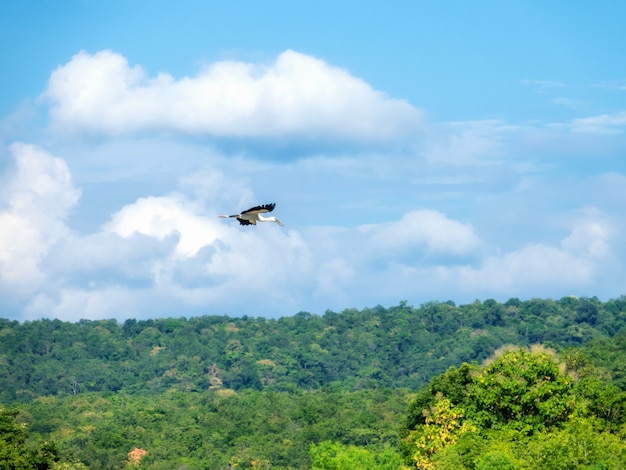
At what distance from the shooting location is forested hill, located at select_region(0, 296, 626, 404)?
153 metres

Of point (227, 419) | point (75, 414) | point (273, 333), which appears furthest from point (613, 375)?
point (273, 333)

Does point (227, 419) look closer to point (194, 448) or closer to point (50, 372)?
point (194, 448)

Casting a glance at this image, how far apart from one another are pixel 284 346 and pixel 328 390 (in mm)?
53833

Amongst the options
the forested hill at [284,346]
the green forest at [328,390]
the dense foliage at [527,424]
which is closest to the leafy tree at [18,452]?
the green forest at [328,390]

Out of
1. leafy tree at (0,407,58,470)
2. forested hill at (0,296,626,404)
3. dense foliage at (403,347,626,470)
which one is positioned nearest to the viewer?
dense foliage at (403,347,626,470)

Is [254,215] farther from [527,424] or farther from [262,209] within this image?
[527,424]

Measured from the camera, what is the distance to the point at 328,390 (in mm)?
115938

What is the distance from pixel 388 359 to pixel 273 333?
20773 mm

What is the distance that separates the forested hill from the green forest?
1.13ft

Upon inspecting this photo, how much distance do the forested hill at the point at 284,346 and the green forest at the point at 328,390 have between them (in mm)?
344

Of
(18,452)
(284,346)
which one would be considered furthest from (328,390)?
(18,452)

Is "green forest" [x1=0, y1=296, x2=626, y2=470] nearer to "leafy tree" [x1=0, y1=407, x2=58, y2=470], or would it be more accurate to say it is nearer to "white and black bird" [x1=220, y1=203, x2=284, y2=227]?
"leafy tree" [x1=0, y1=407, x2=58, y2=470]

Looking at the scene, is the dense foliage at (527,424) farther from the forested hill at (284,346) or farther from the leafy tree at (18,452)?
the forested hill at (284,346)

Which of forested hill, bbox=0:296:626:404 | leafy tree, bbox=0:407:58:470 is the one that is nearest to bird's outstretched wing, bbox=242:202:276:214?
leafy tree, bbox=0:407:58:470
